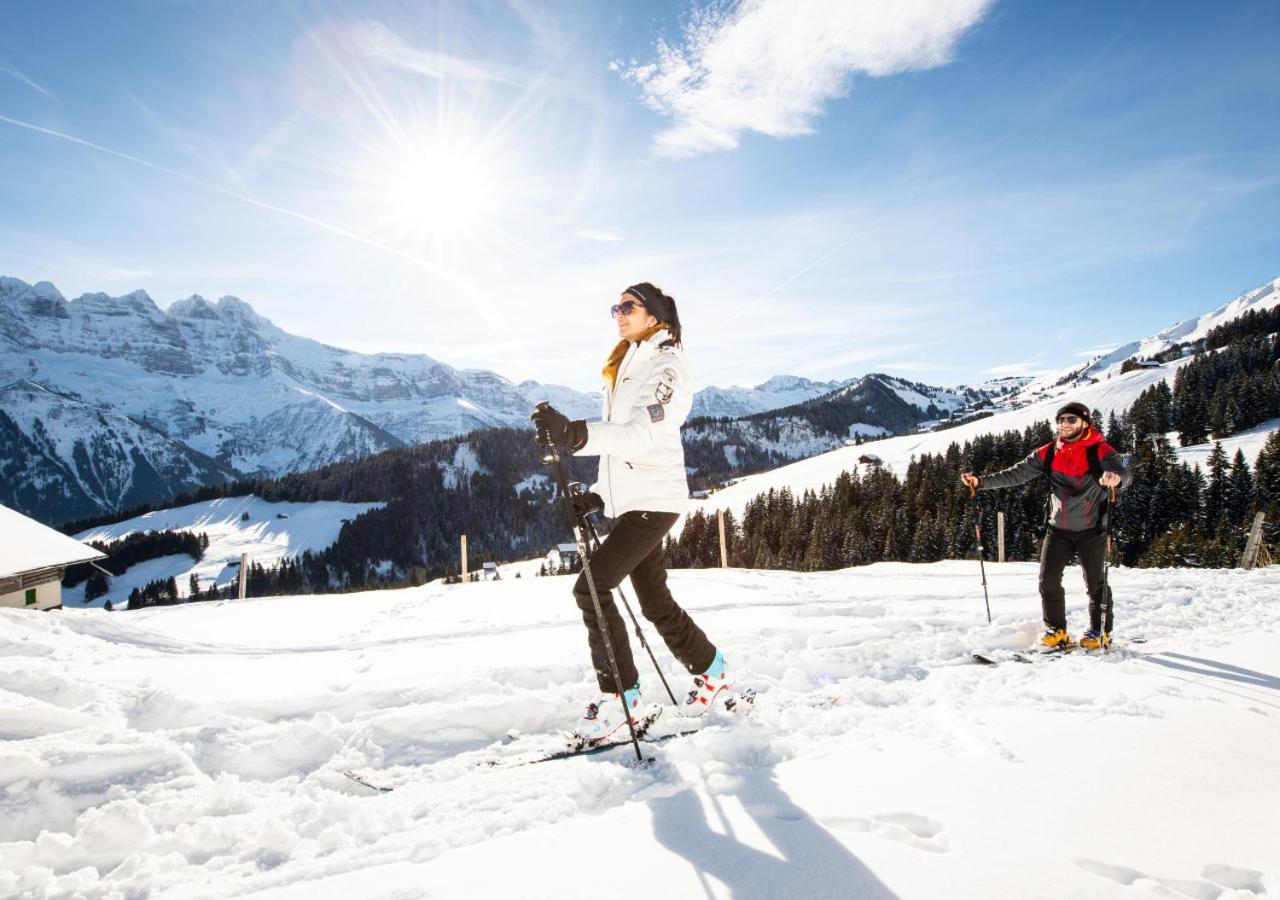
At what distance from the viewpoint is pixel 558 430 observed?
346 centimetres

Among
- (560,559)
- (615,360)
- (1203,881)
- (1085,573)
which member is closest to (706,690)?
(615,360)

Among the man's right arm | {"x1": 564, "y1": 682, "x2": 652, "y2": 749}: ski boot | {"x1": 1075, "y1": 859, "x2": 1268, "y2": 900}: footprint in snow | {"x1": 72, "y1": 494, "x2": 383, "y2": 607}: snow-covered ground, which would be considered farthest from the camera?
{"x1": 72, "y1": 494, "x2": 383, "y2": 607}: snow-covered ground

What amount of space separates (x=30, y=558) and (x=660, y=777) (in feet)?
70.3

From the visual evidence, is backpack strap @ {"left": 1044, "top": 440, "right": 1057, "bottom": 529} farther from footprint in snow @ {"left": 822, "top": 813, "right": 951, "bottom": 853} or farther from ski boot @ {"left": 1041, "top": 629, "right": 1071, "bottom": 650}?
footprint in snow @ {"left": 822, "top": 813, "right": 951, "bottom": 853}

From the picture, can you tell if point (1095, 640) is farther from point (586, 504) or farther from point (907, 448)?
point (907, 448)

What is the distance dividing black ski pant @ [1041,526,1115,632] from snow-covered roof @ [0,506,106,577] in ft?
70.7

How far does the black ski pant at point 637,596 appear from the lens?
3826mm

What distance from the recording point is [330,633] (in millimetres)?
9086

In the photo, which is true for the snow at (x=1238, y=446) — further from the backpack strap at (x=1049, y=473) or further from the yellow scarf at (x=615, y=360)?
the yellow scarf at (x=615, y=360)

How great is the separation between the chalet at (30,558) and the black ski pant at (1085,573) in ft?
70.6

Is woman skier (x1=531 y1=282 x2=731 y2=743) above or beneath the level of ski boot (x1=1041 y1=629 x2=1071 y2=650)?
above

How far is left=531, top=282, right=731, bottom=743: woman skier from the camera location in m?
3.64

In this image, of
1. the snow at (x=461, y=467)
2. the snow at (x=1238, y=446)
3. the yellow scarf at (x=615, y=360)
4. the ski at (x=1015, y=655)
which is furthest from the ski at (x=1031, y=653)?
the snow at (x=461, y=467)

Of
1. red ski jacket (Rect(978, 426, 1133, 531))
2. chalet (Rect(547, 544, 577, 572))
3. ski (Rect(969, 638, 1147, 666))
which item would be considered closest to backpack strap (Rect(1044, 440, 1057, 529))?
red ski jacket (Rect(978, 426, 1133, 531))
